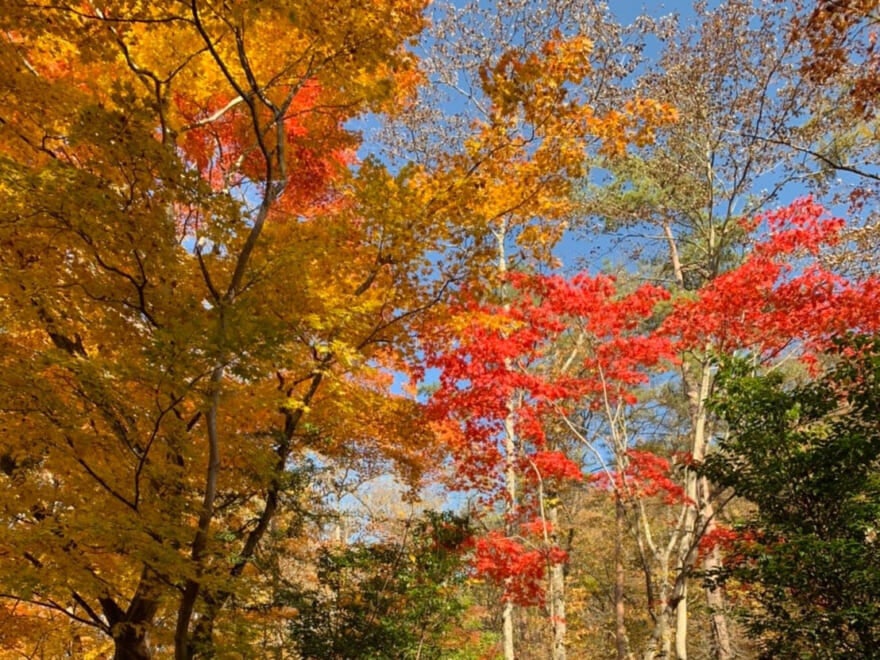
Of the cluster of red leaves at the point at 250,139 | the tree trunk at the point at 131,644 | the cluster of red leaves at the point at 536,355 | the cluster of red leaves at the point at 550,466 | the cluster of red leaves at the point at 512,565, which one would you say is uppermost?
the cluster of red leaves at the point at 250,139

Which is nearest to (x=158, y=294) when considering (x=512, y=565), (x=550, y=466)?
(x=550, y=466)

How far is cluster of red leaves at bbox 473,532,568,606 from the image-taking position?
9438 mm

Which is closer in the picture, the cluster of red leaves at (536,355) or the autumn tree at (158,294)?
the autumn tree at (158,294)

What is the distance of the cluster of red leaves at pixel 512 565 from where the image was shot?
9438mm

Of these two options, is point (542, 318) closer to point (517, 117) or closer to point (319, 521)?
point (517, 117)

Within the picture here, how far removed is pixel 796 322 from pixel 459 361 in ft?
15.4

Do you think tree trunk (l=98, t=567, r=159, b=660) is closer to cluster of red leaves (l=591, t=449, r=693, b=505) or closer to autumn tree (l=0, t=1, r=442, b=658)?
autumn tree (l=0, t=1, r=442, b=658)

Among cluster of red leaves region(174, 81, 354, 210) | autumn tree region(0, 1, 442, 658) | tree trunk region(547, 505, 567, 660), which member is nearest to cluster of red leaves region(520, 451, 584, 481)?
tree trunk region(547, 505, 567, 660)

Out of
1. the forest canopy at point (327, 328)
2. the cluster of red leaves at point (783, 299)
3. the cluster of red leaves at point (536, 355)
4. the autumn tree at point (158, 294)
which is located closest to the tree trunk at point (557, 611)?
the forest canopy at point (327, 328)

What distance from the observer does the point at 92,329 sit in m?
3.99

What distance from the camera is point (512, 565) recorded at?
9.59 metres

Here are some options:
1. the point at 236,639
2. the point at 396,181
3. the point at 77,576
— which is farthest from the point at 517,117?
the point at 236,639

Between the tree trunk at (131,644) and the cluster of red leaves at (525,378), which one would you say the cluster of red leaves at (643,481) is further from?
the tree trunk at (131,644)

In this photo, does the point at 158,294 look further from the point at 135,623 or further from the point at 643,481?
the point at 643,481
